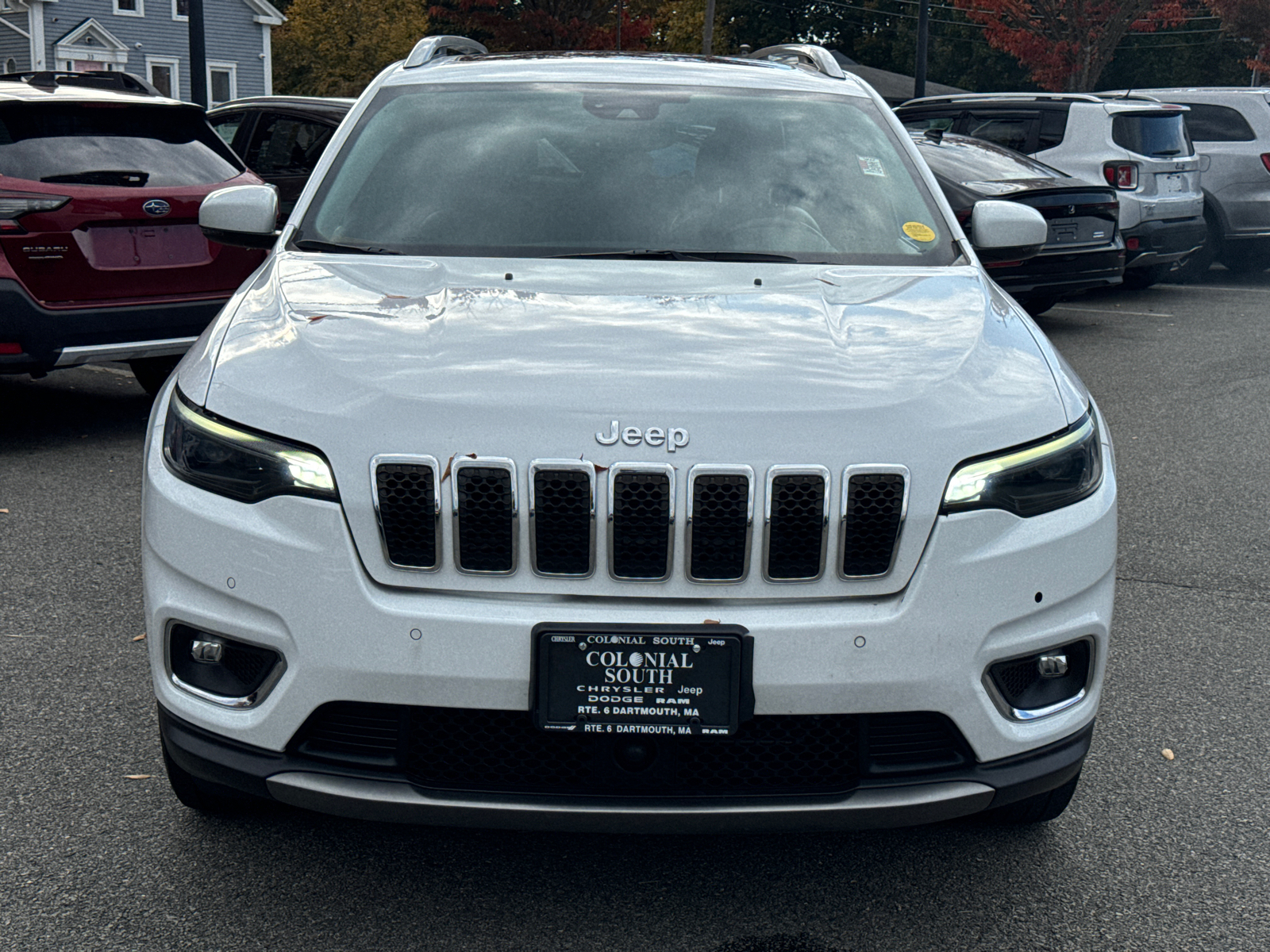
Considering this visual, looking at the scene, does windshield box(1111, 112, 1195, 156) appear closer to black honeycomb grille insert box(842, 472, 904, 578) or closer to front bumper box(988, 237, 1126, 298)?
front bumper box(988, 237, 1126, 298)

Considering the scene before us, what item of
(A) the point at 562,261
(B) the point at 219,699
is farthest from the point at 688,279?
(B) the point at 219,699

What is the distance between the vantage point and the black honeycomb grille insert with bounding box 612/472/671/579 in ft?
7.85

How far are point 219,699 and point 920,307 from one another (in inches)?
67.3

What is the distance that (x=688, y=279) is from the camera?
10.7 feet

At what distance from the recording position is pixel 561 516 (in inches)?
94.7

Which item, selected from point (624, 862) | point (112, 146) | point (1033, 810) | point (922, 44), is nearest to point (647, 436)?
point (624, 862)

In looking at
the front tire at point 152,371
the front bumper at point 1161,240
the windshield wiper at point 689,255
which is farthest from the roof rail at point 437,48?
the front bumper at point 1161,240

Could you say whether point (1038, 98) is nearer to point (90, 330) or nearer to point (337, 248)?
point (90, 330)

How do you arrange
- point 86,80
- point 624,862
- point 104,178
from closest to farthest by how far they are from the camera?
point 624,862, point 104,178, point 86,80

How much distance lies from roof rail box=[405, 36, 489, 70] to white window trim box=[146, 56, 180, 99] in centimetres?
4103

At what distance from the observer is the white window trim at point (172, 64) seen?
4281 centimetres

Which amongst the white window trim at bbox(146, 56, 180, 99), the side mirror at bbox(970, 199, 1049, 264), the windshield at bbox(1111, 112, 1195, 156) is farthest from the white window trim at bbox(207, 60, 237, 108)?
the side mirror at bbox(970, 199, 1049, 264)

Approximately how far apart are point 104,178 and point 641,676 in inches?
201

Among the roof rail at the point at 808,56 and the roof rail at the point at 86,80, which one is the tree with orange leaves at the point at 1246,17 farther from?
the roof rail at the point at 808,56
